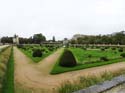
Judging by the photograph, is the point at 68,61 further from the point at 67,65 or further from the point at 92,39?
the point at 92,39

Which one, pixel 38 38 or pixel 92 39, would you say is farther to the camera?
pixel 38 38

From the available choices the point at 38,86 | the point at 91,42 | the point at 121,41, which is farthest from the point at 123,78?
the point at 91,42

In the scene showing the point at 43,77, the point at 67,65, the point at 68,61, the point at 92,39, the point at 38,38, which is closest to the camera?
the point at 43,77

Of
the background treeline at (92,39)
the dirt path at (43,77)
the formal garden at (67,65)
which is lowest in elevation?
the dirt path at (43,77)

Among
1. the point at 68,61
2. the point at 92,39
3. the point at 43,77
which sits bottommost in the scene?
the point at 43,77

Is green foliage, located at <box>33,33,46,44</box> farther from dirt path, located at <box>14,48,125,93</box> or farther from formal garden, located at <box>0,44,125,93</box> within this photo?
dirt path, located at <box>14,48,125,93</box>

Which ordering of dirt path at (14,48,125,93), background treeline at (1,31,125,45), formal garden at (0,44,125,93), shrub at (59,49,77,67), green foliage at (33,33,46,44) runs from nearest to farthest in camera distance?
formal garden at (0,44,125,93) → dirt path at (14,48,125,93) → shrub at (59,49,77,67) → background treeline at (1,31,125,45) → green foliage at (33,33,46,44)

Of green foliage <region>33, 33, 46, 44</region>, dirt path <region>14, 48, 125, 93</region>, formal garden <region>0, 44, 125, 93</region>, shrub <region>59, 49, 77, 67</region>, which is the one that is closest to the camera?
formal garden <region>0, 44, 125, 93</region>

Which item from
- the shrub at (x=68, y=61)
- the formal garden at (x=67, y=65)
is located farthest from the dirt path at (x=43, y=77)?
the shrub at (x=68, y=61)

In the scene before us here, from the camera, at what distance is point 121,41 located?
3297 inches

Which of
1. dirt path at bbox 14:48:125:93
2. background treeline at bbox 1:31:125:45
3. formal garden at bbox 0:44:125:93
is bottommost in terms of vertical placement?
dirt path at bbox 14:48:125:93

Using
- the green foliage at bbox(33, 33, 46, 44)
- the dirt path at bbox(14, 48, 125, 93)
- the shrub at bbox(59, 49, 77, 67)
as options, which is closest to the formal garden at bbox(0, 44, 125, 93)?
the shrub at bbox(59, 49, 77, 67)

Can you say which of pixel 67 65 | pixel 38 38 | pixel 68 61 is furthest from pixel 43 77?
pixel 38 38

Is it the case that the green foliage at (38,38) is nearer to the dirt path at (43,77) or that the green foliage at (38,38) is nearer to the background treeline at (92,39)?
the background treeline at (92,39)
